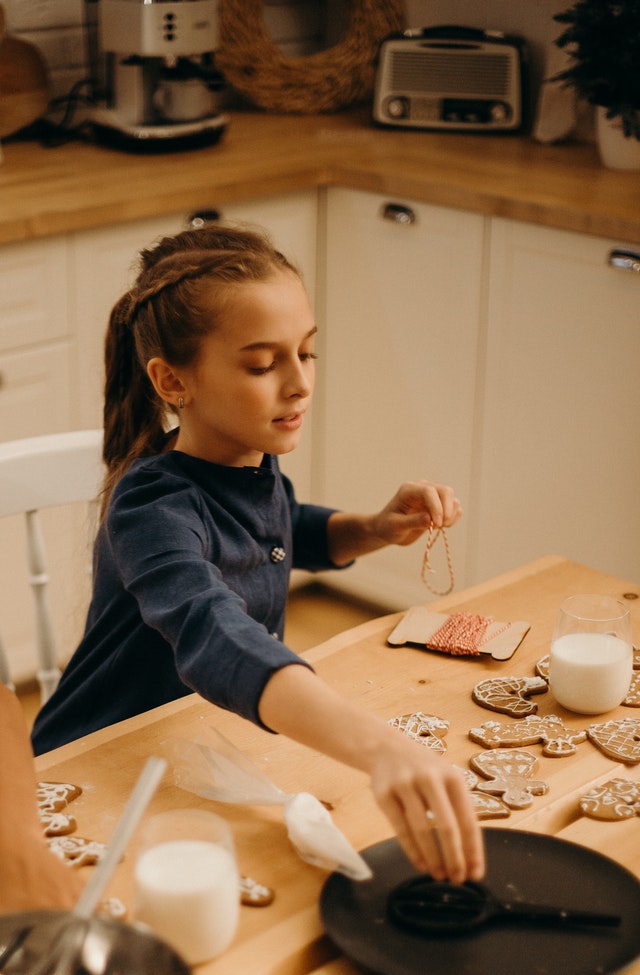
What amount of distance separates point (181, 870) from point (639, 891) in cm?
34

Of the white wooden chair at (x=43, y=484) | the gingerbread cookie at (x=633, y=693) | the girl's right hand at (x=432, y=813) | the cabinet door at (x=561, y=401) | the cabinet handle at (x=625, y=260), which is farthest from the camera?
the cabinet door at (x=561, y=401)

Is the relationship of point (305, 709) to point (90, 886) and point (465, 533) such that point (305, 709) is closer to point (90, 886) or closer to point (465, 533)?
point (90, 886)

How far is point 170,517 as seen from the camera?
4.18ft

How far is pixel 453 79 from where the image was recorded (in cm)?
308

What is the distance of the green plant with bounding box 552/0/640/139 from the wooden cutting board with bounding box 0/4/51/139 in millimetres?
1113

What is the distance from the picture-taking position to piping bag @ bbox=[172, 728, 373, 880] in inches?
38.7

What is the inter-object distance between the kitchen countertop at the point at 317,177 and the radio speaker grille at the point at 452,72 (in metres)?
0.11

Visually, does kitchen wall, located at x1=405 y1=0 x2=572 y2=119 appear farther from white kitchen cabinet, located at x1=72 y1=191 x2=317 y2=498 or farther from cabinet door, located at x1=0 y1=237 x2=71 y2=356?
cabinet door, located at x1=0 y1=237 x2=71 y2=356

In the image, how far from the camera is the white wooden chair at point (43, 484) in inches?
62.4

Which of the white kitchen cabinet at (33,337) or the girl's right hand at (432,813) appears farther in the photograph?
the white kitchen cabinet at (33,337)

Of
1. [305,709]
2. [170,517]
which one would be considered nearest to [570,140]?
[170,517]

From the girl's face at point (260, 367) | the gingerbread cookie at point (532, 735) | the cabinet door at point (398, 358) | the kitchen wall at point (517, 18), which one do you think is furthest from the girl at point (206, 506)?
the kitchen wall at point (517, 18)

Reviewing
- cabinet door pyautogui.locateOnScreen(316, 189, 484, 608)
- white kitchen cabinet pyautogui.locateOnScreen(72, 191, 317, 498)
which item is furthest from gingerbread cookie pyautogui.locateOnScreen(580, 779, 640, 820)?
cabinet door pyautogui.locateOnScreen(316, 189, 484, 608)

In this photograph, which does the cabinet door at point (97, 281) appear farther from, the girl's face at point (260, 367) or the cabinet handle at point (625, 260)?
the girl's face at point (260, 367)
